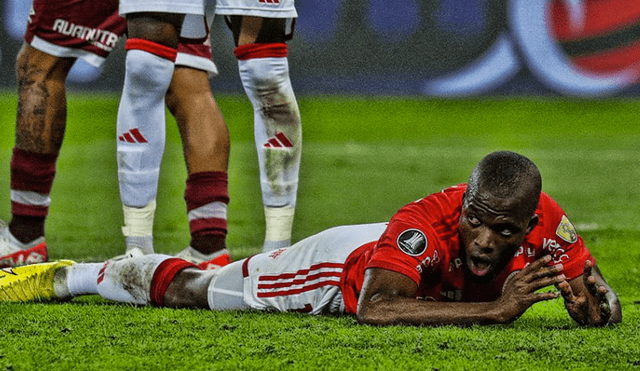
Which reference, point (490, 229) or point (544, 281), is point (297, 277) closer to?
point (490, 229)

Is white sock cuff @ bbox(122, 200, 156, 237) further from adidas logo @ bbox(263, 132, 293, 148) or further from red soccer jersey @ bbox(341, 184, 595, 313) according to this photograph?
red soccer jersey @ bbox(341, 184, 595, 313)

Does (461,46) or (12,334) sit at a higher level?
(12,334)

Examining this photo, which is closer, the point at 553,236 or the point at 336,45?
the point at 553,236

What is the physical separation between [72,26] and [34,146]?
0.53m

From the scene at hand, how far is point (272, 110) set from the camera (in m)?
4.68

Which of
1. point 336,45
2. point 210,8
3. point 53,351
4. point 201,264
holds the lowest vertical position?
point 336,45

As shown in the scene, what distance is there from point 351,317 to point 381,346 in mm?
555

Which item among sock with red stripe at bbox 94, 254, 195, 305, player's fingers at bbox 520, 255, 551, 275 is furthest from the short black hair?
sock with red stripe at bbox 94, 254, 195, 305

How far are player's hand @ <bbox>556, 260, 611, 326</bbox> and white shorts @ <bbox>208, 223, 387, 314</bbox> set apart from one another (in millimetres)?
658

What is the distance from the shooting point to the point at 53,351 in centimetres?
316

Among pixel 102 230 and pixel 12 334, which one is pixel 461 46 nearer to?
pixel 102 230

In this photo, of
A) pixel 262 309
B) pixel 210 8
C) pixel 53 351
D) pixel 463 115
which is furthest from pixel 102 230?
pixel 463 115

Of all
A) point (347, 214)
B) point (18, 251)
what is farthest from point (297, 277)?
point (347, 214)

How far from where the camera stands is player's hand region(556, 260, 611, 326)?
3.58 meters
